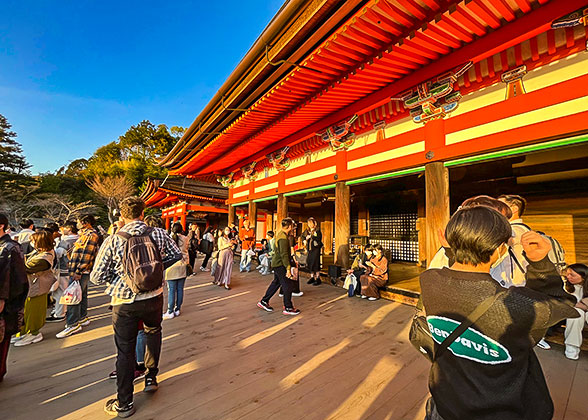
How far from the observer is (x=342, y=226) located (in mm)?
6316

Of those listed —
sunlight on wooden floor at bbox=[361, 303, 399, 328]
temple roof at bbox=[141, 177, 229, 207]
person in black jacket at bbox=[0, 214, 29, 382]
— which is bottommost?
sunlight on wooden floor at bbox=[361, 303, 399, 328]

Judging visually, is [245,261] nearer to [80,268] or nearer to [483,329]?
[80,268]

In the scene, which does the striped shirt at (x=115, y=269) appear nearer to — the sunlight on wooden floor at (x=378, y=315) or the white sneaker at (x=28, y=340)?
the white sneaker at (x=28, y=340)

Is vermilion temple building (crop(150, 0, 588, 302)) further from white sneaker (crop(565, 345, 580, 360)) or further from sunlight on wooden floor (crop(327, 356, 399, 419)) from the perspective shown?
sunlight on wooden floor (crop(327, 356, 399, 419))

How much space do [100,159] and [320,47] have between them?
37.7 meters

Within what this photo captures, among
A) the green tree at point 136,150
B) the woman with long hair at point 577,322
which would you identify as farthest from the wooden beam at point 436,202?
the green tree at point 136,150

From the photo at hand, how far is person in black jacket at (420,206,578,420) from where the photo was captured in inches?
37.7

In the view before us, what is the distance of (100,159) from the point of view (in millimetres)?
31906

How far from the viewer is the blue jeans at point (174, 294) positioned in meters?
4.31

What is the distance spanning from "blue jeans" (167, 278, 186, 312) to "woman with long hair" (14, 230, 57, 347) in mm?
1538

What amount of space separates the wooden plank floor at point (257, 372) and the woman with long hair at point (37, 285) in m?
0.21

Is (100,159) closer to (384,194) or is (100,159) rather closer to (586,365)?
(384,194)

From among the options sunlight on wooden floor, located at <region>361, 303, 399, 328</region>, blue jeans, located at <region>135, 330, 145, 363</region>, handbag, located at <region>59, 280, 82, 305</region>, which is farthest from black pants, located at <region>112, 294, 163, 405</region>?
sunlight on wooden floor, located at <region>361, 303, 399, 328</region>

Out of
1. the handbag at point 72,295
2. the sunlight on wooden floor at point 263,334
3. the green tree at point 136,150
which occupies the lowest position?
the sunlight on wooden floor at point 263,334
